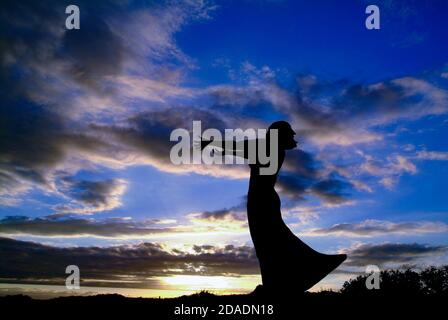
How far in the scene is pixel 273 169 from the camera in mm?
10859

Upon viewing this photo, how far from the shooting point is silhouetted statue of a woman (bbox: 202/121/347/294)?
10195mm

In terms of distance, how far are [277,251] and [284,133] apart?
3.27m

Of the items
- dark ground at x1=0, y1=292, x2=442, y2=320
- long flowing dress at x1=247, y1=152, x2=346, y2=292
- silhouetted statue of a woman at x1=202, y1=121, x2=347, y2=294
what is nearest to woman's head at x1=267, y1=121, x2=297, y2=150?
silhouetted statue of a woman at x1=202, y1=121, x2=347, y2=294

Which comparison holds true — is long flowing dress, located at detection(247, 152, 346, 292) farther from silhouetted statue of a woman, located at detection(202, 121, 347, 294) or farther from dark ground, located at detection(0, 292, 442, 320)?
dark ground, located at detection(0, 292, 442, 320)

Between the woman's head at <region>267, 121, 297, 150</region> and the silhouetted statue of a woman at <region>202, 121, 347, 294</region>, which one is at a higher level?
the woman's head at <region>267, 121, 297, 150</region>

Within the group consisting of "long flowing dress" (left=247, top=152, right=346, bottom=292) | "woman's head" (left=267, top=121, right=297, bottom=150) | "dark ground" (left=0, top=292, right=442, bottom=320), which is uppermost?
"woman's head" (left=267, top=121, right=297, bottom=150)

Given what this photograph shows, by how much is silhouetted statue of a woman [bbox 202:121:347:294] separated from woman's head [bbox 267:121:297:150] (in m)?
0.94

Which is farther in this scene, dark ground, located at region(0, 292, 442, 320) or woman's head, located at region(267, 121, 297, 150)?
woman's head, located at region(267, 121, 297, 150)

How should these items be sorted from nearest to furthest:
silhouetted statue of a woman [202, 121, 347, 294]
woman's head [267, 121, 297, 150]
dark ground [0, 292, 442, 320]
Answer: dark ground [0, 292, 442, 320] < silhouetted statue of a woman [202, 121, 347, 294] < woman's head [267, 121, 297, 150]
